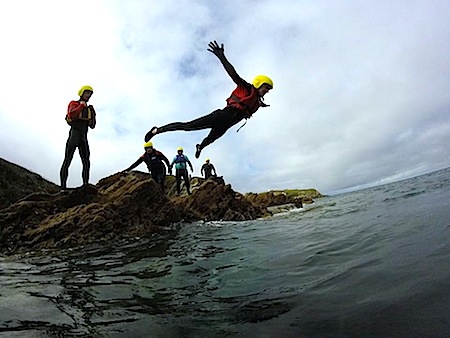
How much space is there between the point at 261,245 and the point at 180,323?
4.68 meters

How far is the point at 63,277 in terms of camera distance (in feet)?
17.9

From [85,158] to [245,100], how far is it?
21.9 ft

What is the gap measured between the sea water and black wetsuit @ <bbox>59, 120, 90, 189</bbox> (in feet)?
16.1

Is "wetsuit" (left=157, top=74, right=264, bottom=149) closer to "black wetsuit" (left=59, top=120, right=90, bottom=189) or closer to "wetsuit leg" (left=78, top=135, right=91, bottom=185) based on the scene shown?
"black wetsuit" (left=59, top=120, right=90, bottom=189)

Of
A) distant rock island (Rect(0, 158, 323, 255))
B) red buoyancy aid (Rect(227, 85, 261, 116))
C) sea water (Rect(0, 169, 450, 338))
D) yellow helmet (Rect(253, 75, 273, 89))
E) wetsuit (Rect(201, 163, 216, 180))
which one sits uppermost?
wetsuit (Rect(201, 163, 216, 180))

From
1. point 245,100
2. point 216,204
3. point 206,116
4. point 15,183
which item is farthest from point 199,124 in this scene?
point 15,183

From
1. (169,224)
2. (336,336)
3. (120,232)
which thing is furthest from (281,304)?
(169,224)

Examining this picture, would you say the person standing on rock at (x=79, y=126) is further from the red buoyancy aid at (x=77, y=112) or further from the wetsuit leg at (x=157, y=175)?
the wetsuit leg at (x=157, y=175)

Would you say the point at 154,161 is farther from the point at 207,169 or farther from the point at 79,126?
the point at 207,169

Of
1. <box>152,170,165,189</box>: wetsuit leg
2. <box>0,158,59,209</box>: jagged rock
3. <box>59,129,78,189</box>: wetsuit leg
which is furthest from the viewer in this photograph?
<box>152,170,165,189</box>: wetsuit leg

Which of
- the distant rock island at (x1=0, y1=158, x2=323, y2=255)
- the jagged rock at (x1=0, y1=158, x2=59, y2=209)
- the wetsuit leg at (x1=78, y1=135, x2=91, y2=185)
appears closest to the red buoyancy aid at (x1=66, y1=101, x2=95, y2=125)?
the wetsuit leg at (x1=78, y1=135, x2=91, y2=185)

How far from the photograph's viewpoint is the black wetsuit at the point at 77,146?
11984mm

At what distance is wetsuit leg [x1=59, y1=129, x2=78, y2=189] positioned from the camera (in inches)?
471

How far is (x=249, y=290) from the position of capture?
438cm
